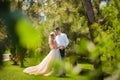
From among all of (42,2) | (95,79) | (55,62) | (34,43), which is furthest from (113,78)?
(42,2)

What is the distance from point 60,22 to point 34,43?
2252 cm

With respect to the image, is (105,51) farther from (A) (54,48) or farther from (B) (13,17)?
(A) (54,48)

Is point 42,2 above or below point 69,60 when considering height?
above

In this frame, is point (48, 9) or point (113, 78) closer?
point (113, 78)

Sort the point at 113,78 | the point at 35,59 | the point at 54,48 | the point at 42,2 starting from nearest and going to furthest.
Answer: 1. the point at 35,59
2. the point at 113,78
3. the point at 54,48
4. the point at 42,2

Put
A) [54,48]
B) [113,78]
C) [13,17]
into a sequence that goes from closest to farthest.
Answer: [13,17]
[113,78]
[54,48]

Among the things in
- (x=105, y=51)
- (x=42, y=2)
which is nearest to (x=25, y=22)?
(x=105, y=51)

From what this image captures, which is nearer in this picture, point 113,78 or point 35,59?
point 35,59

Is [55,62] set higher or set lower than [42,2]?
lower

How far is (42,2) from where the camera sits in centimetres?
2209

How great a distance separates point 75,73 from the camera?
0.75m

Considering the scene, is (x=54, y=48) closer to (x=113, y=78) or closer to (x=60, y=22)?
(x=60, y=22)

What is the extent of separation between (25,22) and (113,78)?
0.29 metres

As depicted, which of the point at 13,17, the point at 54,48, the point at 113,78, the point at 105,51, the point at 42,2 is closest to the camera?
the point at 13,17
